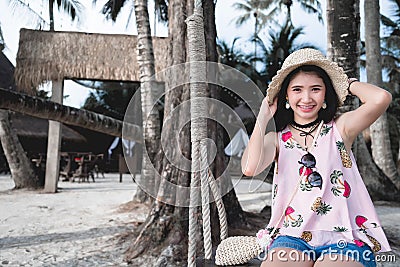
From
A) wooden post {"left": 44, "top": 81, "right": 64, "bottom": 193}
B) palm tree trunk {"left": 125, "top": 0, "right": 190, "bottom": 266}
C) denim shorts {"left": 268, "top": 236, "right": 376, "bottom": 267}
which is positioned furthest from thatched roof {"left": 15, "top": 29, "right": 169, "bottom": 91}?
denim shorts {"left": 268, "top": 236, "right": 376, "bottom": 267}

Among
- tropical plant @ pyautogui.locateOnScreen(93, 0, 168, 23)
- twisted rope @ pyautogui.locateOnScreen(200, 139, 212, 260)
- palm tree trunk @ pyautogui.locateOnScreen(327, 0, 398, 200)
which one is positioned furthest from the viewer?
tropical plant @ pyautogui.locateOnScreen(93, 0, 168, 23)

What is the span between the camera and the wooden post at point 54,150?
784 cm

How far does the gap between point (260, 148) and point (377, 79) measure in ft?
22.8

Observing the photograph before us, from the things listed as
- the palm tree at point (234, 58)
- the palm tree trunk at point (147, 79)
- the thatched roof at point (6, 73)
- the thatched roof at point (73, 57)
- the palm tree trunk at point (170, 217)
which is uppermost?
the palm tree at point (234, 58)

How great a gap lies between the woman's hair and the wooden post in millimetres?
6821

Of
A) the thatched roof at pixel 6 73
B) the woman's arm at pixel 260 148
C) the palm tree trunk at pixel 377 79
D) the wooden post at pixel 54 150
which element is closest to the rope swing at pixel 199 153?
the woman's arm at pixel 260 148

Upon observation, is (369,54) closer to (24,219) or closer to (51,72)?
(51,72)

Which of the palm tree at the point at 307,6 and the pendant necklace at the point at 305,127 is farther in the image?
the palm tree at the point at 307,6

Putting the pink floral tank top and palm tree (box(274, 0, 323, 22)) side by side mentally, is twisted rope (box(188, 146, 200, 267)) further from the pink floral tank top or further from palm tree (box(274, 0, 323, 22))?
palm tree (box(274, 0, 323, 22))

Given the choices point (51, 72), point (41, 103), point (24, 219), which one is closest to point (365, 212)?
point (41, 103)

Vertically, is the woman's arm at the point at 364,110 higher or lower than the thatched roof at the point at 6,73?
lower

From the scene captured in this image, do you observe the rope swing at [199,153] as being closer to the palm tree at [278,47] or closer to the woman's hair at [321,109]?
the woman's hair at [321,109]

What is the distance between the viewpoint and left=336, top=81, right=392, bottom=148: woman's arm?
1536mm

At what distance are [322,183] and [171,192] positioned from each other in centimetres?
183
